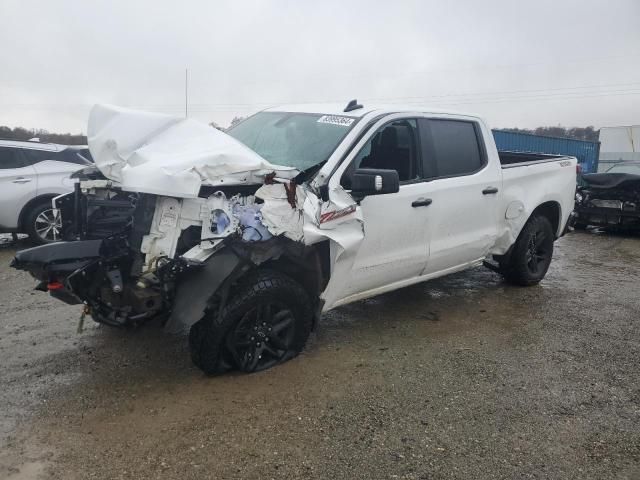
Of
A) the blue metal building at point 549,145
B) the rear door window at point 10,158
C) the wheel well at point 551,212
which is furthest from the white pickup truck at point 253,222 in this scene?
the blue metal building at point 549,145

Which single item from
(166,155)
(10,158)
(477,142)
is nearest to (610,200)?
(477,142)

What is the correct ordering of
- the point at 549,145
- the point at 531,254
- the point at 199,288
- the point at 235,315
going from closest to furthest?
the point at 199,288, the point at 235,315, the point at 531,254, the point at 549,145

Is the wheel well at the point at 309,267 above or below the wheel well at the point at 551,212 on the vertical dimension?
below

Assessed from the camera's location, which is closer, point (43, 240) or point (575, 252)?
point (43, 240)

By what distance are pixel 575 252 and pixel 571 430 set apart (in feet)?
20.5

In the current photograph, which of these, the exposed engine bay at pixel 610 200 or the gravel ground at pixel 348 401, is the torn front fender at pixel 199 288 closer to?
the gravel ground at pixel 348 401

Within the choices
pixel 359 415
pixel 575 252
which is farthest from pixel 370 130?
pixel 575 252

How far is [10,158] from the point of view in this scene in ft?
26.1

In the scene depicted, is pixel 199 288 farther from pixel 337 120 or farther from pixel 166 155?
pixel 337 120

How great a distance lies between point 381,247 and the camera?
404 centimetres

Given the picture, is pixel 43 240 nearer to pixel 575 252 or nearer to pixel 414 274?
pixel 414 274

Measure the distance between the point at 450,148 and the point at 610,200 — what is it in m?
7.21

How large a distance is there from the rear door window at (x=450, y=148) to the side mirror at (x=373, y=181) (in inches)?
37.4

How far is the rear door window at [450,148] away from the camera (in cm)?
450
